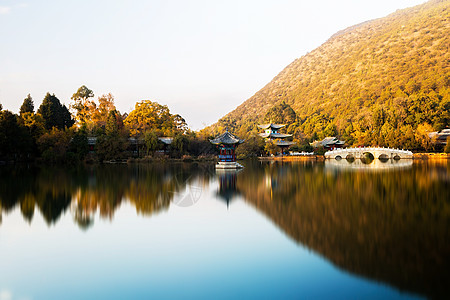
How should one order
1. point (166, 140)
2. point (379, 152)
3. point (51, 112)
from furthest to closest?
point (51, 112), point (166, 140), point (379, 152)

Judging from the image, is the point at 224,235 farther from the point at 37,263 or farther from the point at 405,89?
the point at 405,89

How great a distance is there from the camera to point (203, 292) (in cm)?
453

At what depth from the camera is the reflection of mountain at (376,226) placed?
488 cm

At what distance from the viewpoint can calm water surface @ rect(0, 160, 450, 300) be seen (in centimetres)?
461

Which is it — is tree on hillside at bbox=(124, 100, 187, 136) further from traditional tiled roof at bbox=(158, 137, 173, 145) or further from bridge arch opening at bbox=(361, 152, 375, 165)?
bridge arch opening at bbox=(361, 152, 375, 165)

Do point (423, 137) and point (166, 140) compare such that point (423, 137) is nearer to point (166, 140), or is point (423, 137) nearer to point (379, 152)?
point (379, 152)

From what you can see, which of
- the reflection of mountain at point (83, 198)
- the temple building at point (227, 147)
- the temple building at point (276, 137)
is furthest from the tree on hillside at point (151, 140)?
the reflection of mountain at point (83, 198)

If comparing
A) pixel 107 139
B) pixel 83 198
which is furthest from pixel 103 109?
pixel 83 198

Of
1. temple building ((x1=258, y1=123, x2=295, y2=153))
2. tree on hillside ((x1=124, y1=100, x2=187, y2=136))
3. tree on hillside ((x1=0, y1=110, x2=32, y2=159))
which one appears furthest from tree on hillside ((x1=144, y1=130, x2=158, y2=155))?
temple building ((x1=258, y1=123, x2=295, y2=153))

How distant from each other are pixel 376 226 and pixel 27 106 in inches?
1490

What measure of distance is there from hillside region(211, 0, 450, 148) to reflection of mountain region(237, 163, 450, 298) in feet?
93.0

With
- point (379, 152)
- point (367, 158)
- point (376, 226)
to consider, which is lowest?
point (376, 226)

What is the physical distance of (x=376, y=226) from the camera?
7227 mm

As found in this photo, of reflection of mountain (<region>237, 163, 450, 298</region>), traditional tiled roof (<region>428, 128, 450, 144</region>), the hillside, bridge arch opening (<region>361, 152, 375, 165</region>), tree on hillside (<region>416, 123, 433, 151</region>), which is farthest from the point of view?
the hillside
